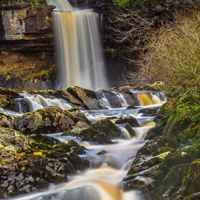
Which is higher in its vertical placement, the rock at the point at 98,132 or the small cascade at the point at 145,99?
the rock at the point at 98,132

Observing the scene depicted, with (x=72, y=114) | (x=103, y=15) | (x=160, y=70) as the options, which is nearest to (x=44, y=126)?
(x=72, y=114)

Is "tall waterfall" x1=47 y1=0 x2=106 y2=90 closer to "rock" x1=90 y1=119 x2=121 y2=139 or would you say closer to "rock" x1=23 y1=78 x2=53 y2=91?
"rock" x1=23 y1=78 x2=53 y2=91

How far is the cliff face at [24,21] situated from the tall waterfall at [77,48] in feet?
3.21

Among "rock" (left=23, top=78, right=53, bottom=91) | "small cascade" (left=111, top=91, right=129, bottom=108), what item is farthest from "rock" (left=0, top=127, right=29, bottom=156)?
"rock" (left=23, top=78, right=53, bottom=91)

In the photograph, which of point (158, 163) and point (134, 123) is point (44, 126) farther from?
point (158, 163)

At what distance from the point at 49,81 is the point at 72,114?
16130 mm

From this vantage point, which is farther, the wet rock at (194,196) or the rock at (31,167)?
the rock at (31,167)

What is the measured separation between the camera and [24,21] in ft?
66.3

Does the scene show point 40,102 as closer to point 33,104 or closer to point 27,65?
point 33,104

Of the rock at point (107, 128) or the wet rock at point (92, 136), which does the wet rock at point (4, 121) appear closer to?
the wet rock at point (92, 136)

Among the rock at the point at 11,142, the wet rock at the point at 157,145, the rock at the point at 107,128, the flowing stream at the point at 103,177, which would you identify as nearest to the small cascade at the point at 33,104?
the flowing stream at the point at 103,177

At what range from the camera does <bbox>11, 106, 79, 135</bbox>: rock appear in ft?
22.1

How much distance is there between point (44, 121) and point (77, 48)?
16080mm

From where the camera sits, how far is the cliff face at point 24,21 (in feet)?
65.6
